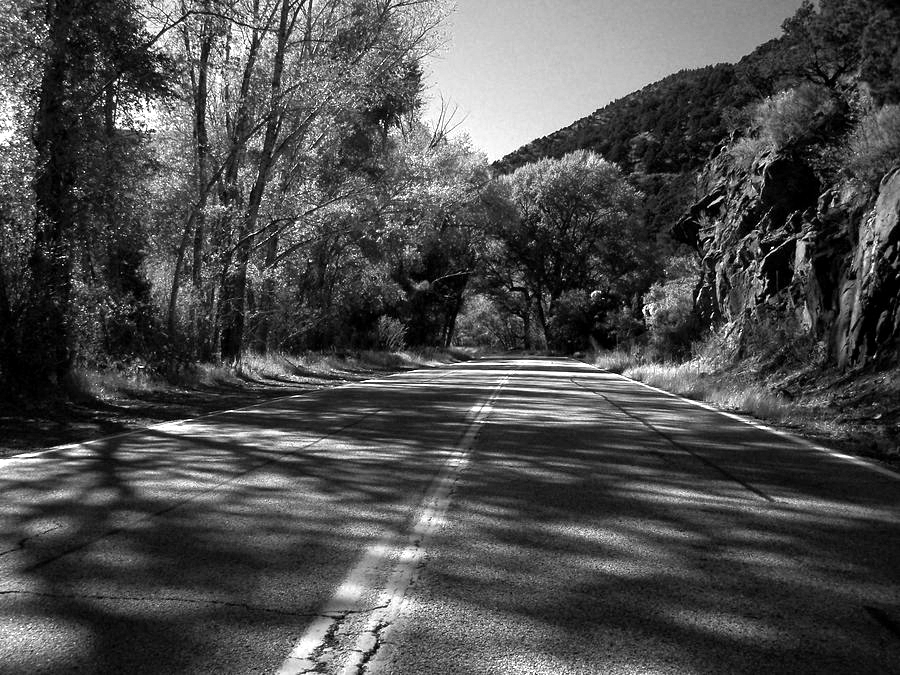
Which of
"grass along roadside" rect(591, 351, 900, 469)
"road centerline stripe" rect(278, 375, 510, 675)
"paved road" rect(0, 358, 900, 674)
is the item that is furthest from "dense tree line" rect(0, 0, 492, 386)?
"grass along roadside" rect(591, 351, 900, 469)

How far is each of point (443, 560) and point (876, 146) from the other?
15.5 metres

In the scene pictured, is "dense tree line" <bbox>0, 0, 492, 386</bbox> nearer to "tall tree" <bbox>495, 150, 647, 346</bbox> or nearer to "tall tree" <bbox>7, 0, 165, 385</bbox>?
"tall tree" <bbox>7, 0, 165, 385</bbox>

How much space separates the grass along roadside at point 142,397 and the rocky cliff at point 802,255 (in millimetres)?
11449

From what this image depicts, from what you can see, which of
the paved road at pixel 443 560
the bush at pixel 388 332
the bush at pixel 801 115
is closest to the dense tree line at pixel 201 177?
the bush at pixel 388 332

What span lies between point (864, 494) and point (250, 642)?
5521mm

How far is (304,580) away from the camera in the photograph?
4.21 meters

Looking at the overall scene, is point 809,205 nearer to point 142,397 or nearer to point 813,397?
point 813,397

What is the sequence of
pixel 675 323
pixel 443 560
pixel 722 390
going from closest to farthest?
pixel 443 560, pixel 722 390, pixel 675 323

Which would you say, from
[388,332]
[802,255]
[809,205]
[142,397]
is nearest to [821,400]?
[802,255]

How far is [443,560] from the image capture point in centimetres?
461

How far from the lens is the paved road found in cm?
333

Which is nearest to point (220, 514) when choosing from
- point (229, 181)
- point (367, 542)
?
point (367, 542)

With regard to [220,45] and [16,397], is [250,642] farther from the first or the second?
[220,45]

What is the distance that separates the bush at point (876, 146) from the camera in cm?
1580
